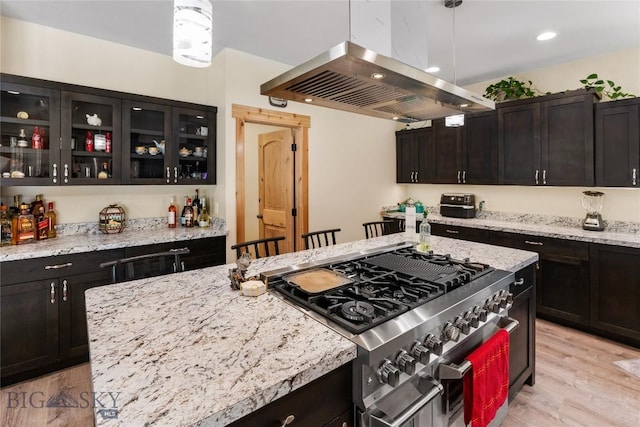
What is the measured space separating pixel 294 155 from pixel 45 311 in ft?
9.15

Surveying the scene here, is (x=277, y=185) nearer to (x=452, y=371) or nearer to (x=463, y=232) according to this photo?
(x=463, y=232)

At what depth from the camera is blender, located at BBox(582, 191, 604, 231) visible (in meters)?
3.28

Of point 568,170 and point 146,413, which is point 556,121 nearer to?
point 568,170

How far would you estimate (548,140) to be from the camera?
3.46m

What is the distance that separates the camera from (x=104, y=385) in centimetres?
81

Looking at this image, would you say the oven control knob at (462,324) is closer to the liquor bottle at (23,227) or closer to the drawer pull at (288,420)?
the drawer pull at (288,420)

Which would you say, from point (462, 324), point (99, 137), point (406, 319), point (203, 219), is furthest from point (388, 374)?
point (99, 137)

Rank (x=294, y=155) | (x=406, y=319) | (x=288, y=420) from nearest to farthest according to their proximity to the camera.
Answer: (x=288, y=420), (x=406, y=319), (x=294, y=155)

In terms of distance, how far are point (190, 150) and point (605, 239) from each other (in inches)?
160

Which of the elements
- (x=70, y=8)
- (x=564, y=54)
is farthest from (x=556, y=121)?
(x=70, y=8)

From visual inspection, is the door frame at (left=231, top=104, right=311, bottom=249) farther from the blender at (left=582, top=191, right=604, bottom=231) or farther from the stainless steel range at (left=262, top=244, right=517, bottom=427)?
the blender at (left=582, top=191, right=604, bottom=231)

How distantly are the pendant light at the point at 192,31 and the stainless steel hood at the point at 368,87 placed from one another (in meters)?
0.32

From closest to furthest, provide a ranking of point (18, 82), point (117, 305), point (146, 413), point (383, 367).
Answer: point (146, 413) < point (383, 367) < point (117, 305) < point (18, 82)

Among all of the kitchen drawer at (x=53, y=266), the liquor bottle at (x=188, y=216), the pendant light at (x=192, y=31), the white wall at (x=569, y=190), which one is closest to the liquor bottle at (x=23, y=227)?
the kitchen drawer at (x=53, y=266)
